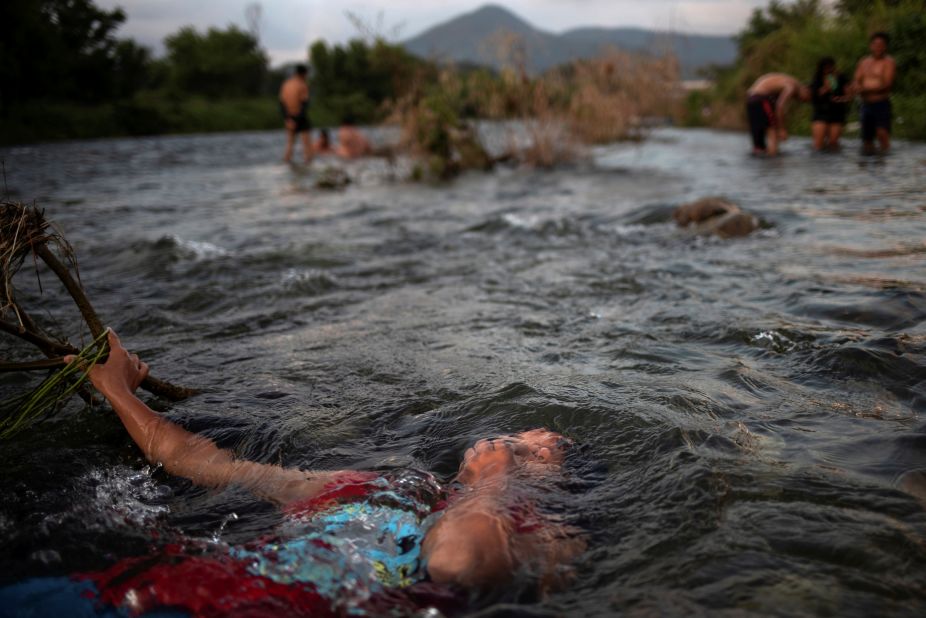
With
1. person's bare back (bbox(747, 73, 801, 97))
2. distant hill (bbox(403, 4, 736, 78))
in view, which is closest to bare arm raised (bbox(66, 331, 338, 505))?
distant hill (bbox(403, 4, 736, 78))

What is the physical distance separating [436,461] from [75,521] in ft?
4.22

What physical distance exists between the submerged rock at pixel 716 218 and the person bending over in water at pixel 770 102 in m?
6.38

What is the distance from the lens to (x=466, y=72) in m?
13.3

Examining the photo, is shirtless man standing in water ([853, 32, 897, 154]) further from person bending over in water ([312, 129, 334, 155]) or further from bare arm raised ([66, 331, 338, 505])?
person bending over in water ([312, 129, 334, 155])

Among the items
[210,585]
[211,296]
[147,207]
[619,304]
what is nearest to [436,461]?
[210,585]

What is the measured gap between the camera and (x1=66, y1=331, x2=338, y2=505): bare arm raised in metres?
2.62

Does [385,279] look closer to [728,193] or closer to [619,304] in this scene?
[619,304]

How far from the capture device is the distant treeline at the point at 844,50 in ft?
48.5

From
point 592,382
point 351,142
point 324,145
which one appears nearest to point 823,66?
point 351,142

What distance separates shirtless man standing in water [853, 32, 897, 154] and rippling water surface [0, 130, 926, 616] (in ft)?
12.3

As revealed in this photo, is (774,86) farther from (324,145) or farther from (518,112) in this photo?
(324,145)

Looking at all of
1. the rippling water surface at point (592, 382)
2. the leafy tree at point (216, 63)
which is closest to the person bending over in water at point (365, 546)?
the rippling water surface at point (592, 382)

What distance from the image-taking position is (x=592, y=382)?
3350 mm

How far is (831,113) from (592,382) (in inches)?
478
